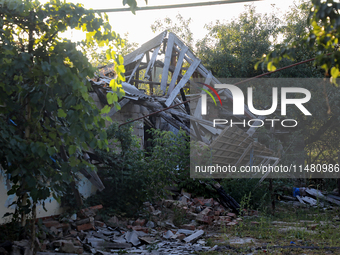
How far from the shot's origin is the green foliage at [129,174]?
7.09m

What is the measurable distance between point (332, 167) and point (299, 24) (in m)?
7.92

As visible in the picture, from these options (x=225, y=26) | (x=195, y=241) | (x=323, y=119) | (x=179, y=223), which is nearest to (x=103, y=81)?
(x=179, y=223)

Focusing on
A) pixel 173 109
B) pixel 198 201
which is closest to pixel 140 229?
pixel 198 201

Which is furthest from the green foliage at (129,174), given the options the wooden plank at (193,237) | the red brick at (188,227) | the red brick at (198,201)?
the red brick at (198,201)

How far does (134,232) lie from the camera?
6172 millimetres

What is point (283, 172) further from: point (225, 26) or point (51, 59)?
point (51, 59)

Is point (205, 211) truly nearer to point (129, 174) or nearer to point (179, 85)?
point (129, 174)

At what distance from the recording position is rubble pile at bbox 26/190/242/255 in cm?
520

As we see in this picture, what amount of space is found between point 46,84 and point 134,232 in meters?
3.77

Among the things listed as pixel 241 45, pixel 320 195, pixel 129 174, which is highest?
pixel 241 45

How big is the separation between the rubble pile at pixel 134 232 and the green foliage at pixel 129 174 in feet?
1.42

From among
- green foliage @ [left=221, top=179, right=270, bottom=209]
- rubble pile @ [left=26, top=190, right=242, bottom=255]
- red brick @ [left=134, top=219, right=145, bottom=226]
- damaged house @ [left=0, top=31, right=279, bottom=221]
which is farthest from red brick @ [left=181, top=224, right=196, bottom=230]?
green foliage @ [left=221, top=179, right=270, bottom=209]

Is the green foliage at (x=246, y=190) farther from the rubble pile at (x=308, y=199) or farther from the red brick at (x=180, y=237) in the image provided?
the red brick at (x=180, y=237)

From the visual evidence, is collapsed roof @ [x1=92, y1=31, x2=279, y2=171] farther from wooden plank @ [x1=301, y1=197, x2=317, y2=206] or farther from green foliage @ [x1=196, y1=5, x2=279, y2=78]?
green foliage @ [x1=196, y1=5, x2=279, y2=78]
